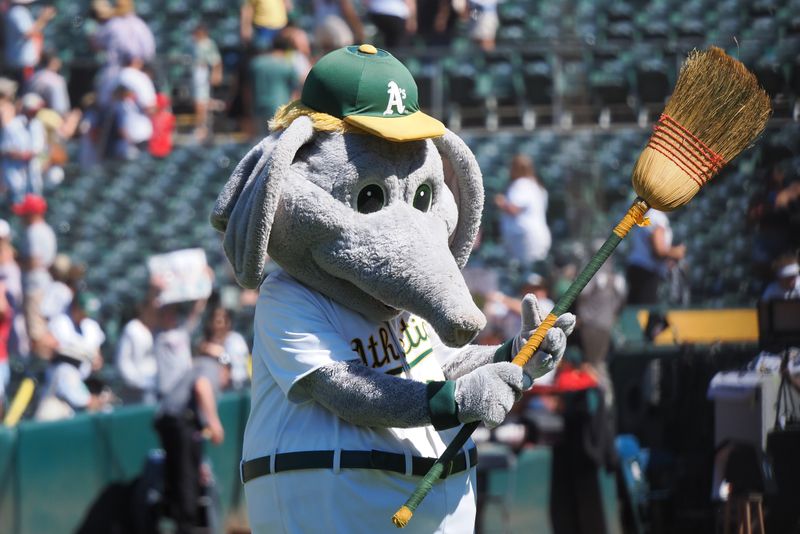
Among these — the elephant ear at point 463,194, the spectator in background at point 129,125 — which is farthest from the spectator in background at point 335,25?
the elephant ear at point 463,194

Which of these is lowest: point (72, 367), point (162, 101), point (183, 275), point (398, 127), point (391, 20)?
point (72, 367)

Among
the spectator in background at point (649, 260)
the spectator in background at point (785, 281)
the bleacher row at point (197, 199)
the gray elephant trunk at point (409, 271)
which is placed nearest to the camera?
the gray elephant trunk at point (409, 271)

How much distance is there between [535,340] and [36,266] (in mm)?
7132

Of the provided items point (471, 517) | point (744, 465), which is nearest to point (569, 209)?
point (744, 465)

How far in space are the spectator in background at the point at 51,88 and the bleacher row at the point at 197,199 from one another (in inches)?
22.0

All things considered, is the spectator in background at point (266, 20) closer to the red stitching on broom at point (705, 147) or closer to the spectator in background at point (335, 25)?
the spectator in background at point (335, 25)

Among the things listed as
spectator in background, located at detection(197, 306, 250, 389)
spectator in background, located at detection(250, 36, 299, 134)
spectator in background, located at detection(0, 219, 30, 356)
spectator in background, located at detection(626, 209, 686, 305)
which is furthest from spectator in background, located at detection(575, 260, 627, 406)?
spectator in background, located at detection(0, 219, 30, 356)

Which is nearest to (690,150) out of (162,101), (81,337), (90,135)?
(81,337)

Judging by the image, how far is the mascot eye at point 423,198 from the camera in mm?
3779

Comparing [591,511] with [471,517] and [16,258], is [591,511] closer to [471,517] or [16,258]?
[471,517]

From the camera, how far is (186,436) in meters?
7.41

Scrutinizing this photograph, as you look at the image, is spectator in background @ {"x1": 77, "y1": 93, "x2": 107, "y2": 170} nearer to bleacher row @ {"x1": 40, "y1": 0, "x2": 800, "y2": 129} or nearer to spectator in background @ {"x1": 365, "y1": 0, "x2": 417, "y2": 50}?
bleacher row @ {"x1": 40, "y1": 0, "x2": 800, "y2": 129}

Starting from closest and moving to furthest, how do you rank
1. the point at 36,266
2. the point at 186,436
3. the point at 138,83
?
the point at 186,436
the point at 36,266
the point at 138,83

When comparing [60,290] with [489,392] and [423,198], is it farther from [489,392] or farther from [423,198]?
[489,392]
